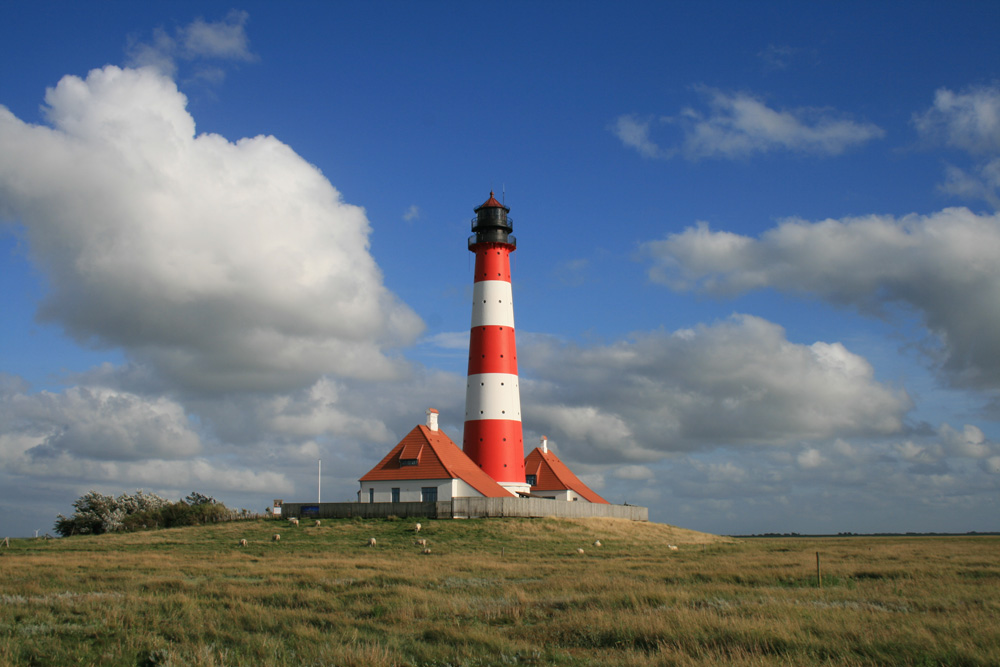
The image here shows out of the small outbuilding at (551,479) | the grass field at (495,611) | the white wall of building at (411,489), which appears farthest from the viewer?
the small outbuilding at (551,479)

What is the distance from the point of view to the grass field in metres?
11.7

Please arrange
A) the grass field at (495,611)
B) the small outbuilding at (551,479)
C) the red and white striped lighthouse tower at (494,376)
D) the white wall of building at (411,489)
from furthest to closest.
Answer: the small outbuilding at (551,479) < the red and white striped lighthouse tower at (494,376) < the white wall of building at (411,489) < the grass field at (495,611)

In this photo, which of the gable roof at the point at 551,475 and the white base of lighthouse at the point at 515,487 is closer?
the white base of lighthouse at the point at 515,487

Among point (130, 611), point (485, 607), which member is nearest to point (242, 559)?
point (130, 611)

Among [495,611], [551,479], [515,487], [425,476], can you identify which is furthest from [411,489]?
[495,611]

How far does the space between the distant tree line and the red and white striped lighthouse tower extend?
784 inches

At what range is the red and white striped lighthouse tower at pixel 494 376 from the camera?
168 ft

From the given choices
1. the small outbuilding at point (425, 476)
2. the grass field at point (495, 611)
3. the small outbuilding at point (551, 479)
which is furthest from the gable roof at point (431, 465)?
the grass field at point (495, 611)

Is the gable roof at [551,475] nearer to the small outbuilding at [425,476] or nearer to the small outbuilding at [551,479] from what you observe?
the small outbuilding at [551,479]

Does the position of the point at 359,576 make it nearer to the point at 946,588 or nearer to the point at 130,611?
the point at 130,611

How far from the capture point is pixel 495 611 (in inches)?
615

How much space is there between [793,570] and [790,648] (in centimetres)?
1389

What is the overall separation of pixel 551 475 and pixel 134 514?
3280cm

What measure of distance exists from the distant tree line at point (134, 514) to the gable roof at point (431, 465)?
1300cm
